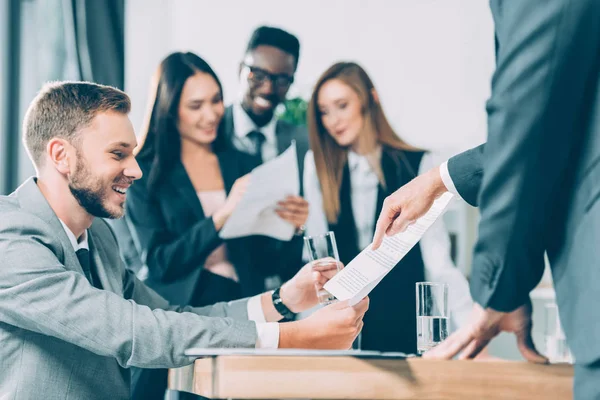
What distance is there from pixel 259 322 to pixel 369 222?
126 cm

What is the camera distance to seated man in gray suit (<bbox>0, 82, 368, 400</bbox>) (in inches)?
53.9

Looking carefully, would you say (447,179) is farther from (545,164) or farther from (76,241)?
(76,241)

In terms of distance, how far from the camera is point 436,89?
2.86 metres

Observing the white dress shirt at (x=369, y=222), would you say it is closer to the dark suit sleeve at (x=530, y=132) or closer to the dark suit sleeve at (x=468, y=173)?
the dark suit sleeve at (x=468, y=173)

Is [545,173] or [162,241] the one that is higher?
[545,173]

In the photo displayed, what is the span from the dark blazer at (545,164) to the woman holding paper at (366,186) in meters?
1.78

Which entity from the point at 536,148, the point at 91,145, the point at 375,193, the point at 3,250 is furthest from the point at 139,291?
the point at 536,148

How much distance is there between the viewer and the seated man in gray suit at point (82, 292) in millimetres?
1368

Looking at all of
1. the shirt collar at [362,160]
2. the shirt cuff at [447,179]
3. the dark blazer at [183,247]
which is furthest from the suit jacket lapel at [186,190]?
the shirt cuff at [447,179]

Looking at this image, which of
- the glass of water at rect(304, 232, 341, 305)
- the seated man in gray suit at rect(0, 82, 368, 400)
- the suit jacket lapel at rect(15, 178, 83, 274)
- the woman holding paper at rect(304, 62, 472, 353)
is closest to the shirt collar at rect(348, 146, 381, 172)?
the woman holding paper at rect(304, 62, 472, 353)

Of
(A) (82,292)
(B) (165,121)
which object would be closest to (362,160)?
(B) (165,121)

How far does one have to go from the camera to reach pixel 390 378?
955 millimetres

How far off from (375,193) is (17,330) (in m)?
1.58

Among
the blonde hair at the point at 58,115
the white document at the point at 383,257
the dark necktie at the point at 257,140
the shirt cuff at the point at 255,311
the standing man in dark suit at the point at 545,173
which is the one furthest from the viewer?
the dark necktie at the point at 257,140
